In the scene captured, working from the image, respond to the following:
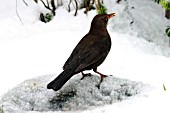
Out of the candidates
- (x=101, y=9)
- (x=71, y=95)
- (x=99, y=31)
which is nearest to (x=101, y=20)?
(x=99, y=31)

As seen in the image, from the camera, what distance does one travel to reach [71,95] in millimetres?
3732

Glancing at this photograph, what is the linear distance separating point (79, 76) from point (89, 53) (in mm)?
391

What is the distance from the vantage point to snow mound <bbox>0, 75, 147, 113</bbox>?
361 centimetres

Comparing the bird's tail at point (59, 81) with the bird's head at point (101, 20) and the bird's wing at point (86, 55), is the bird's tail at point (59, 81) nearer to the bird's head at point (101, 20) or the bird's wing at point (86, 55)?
the bird's wing at point (86, 55)

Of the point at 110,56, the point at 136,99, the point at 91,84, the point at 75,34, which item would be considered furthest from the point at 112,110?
the point at 75,34

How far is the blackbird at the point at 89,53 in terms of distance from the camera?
3626 millimetres

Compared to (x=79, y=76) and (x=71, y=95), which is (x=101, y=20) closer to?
(x=79, y=76)

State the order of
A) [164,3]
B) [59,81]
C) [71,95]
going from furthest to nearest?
1. [164,3]
2. [71,95]
3. [59,81]

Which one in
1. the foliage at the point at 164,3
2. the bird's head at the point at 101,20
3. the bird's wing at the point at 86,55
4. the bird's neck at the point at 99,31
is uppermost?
the foliage at the point at 164,3

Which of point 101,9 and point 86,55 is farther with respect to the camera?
point 101,9

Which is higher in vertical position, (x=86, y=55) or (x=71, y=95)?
(x=86, y=55)

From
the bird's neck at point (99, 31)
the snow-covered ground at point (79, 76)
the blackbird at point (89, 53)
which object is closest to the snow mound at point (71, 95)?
the snow-covered ground at point (79, 76)

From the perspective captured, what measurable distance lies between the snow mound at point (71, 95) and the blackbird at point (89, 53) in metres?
0.16

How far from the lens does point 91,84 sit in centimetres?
389
